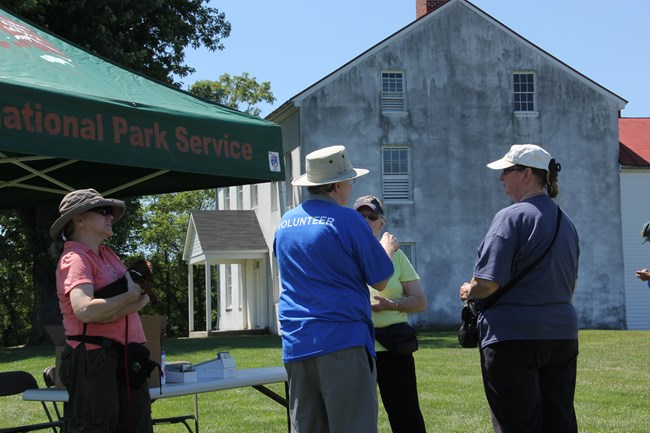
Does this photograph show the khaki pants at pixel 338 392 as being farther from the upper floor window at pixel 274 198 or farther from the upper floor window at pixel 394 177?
the upper floor window at pixel 274 198

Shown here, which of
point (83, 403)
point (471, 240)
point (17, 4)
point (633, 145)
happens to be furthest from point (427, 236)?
point (83, 403)

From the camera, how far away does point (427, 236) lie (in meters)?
33.2

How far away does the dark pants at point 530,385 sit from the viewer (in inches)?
204

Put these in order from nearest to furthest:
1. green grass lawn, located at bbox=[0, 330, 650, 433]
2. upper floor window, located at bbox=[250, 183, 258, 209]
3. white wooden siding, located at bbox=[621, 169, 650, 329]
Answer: green grass lawn, located at bbox=[0, 330, 650, 433] → white wooden siding, located at bbox=[621, 169, 650, 329] → upper floor window, located at bbox=[250, 183, 258, 209]

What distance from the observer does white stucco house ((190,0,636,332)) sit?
3288 centimetres

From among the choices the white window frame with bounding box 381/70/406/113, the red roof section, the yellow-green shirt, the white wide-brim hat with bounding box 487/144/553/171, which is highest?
the white window frame with bounding box 381/70/406/113

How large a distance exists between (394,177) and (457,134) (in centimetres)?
261

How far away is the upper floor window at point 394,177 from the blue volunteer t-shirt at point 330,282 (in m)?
28.1

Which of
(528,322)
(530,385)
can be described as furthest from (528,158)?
(530,385)

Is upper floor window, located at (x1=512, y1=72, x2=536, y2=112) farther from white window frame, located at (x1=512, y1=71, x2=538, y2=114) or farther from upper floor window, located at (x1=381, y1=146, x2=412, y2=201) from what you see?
upper floor window, located at (x1=381, y1=146, x2=412, y2=201)

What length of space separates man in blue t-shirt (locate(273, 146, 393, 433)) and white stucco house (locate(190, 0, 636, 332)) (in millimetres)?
27343

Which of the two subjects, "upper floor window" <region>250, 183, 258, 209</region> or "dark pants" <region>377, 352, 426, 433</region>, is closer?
"dark pants" <region>377, 352, 426, 433</region>

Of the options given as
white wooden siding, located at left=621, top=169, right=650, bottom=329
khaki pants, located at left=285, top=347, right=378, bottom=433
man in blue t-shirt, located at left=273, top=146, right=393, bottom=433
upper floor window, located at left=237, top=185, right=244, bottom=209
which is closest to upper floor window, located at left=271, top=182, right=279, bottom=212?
upper floor window, located at left=237, top=185, right=244, bottom=209

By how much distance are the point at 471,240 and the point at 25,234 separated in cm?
1437
